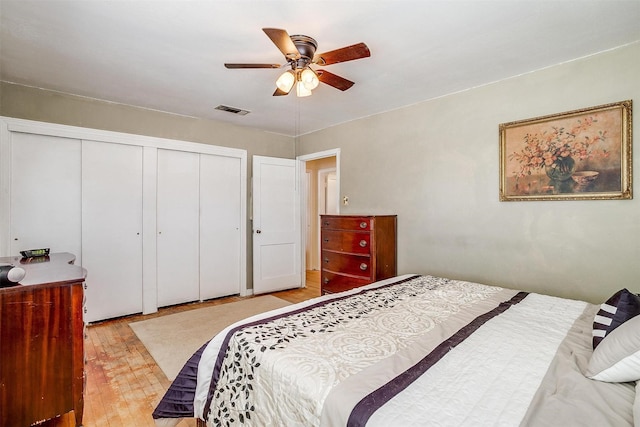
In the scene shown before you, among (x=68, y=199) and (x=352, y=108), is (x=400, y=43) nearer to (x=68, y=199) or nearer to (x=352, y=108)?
(x=352, y=108)

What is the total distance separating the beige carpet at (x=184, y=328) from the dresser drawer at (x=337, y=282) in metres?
Answer: 0.73

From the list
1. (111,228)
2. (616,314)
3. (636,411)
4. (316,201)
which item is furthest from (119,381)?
A: (316,201)

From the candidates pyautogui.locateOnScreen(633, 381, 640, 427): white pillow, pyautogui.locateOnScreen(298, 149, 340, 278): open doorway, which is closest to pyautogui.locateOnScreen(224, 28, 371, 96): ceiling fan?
pyautogui.locateOnScreen(633, 381, 640, 427): white pillow

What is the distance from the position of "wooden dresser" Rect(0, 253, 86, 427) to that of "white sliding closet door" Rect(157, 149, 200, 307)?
82.6 inches

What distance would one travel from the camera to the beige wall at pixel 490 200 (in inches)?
89.3

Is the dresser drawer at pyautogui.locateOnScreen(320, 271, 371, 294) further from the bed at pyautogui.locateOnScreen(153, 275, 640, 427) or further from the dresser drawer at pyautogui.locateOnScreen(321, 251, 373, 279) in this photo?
the bed at pyautogui.locateOnScreen(153, 275, 640, 427)

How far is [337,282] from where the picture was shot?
3637mm

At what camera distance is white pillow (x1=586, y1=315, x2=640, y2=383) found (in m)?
0.97

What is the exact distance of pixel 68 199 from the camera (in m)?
3.22

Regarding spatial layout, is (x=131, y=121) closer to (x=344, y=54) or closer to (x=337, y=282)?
(x=344, y=54)

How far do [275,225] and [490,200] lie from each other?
292cm

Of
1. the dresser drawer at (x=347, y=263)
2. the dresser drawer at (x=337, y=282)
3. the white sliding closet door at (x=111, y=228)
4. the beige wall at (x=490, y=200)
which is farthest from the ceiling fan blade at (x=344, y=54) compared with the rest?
the white sliding closet door at (x=111, y=228)

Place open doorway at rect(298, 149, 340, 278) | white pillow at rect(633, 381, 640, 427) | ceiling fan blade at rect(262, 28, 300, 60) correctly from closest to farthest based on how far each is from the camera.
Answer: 1. white pillow at rect(633, 381, 640, 427)
2. ceiling fan blade at rect(262, 28, 300, 60)
3. open doorway at rect(298, 149, 340, 278)

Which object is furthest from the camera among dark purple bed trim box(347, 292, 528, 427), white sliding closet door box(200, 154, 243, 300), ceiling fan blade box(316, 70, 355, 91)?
white sliding closet door box(200, 154, 243, 300)
